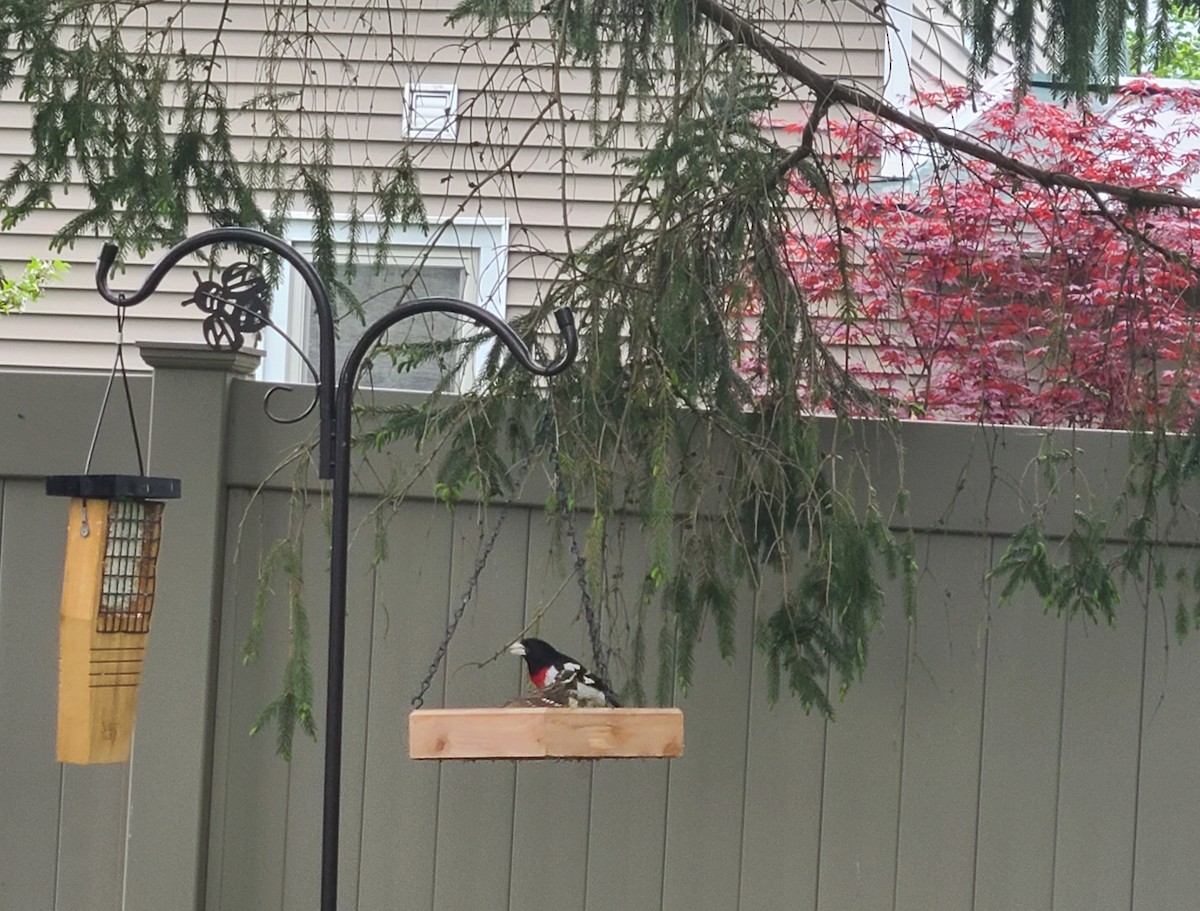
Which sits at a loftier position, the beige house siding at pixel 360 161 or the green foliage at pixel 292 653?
the beige house siding at pixel 360 161

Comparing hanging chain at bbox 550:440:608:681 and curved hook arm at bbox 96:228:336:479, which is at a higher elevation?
curved hook arm at bbox 96:228:336:479

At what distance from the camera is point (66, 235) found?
11.7ft

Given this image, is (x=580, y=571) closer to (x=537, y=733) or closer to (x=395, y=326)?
(x=537, y=733)

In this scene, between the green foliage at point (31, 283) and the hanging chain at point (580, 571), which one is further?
the green foliage at point (31, 283)

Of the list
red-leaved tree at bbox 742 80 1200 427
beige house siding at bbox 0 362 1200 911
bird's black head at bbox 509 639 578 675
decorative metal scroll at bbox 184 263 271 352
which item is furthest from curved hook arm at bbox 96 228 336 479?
red-leaved tree at bbox 742 80 1200 427

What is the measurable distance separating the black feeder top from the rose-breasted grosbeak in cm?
70

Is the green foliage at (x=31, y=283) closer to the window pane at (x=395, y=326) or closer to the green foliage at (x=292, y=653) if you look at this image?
the window pane at (x=395, y=326)

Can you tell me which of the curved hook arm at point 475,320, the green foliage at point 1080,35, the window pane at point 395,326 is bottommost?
the curved hook arm at point 475,320

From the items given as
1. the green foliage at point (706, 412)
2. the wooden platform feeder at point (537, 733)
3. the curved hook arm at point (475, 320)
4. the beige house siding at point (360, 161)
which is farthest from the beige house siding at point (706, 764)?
the beige house siding at point (360, 161)

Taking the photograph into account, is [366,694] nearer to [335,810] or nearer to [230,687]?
[230,687]

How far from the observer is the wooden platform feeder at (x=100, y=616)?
230 cm

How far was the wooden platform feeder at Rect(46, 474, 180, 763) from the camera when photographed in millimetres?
2299

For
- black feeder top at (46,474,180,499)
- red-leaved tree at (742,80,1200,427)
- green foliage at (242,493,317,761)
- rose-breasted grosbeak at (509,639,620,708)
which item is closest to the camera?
black feeder top at (46,474,180,499)

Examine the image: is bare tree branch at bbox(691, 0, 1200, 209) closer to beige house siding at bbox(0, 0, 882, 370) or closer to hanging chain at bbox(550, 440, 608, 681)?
hanging chain at bbox(550, 440, 608, 681)
